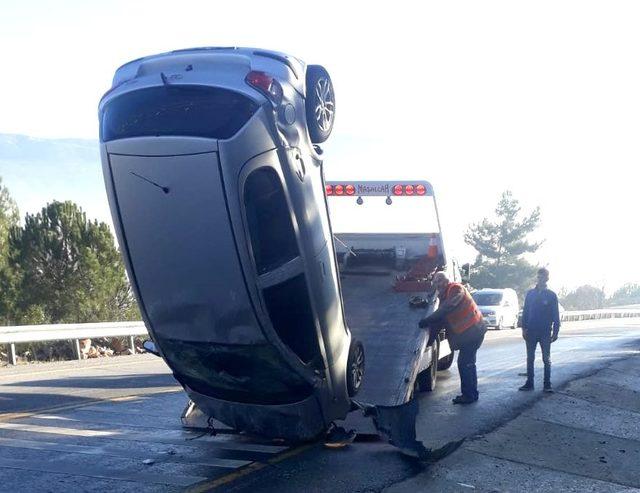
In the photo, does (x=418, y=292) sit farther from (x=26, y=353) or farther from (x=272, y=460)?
Answer: (x=26, y=353)

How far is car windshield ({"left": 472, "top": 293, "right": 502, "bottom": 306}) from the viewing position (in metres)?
33.6

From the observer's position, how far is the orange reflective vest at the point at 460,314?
10992 millimetres

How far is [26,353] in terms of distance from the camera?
19625 mm

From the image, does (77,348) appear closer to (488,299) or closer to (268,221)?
(268,221)

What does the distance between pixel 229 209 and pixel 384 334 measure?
15.2ft

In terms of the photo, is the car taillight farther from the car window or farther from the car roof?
the car window

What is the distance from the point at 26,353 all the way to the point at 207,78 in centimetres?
1478

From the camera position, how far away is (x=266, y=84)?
6.48 meters

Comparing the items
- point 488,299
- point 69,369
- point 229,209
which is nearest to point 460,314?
point 229,209

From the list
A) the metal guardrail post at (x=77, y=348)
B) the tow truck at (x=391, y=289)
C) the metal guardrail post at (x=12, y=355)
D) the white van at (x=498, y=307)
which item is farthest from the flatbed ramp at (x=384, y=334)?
the white van at (x=498, y=307)

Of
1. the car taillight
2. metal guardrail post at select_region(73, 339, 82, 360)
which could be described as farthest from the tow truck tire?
the car taillight

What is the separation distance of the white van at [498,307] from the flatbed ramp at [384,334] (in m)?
20.4

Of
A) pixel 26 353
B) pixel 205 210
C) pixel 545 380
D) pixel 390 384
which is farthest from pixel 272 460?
pixel 26 353

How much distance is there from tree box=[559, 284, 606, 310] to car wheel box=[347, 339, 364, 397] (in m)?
81.7
